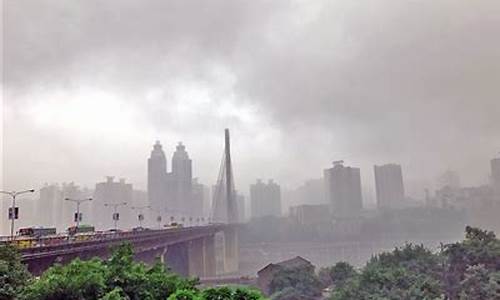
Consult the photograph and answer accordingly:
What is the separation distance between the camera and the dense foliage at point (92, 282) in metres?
20.2

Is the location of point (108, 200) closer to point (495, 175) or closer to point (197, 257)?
point (197, 257)

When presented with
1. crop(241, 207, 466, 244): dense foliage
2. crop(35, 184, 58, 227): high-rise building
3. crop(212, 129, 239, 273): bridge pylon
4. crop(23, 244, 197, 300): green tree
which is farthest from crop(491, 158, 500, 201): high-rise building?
crop(23, 244, 197, 300): green tree

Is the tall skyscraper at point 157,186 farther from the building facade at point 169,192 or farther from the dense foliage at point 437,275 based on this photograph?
the dense foliage at point 437,275

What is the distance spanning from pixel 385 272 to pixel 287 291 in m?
14.1

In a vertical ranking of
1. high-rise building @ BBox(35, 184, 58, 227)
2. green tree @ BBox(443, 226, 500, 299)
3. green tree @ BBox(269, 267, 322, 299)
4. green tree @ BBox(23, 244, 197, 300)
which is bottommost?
green tree @ BBox(269, 267, 322, 299)

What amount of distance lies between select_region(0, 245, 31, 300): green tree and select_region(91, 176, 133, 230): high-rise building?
14231 centimetres

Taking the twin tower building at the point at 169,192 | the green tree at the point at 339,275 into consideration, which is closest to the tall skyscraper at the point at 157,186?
the twin tower building at the point at 169,192

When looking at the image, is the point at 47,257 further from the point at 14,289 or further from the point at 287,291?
the point at 287,291

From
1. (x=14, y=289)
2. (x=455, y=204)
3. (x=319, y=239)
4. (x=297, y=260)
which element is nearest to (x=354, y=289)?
(x=297, y=260)

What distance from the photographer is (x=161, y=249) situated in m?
78.4

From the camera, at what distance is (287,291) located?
58938 mm

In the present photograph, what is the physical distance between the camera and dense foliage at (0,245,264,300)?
66.2ft

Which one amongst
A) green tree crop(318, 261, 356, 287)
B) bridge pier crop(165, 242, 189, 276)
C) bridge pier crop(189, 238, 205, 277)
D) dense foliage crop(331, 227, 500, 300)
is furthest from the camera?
bridge pier crop(189, 238, 205, 277)

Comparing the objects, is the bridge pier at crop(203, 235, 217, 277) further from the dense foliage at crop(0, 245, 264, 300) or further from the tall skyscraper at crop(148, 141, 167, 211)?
the dense foliage at crop(0, 245, 264, 300)
